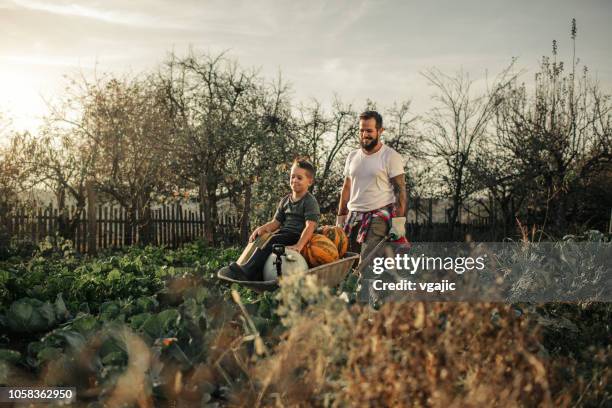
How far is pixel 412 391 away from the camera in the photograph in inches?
72.8

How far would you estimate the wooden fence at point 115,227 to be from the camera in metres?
11.3

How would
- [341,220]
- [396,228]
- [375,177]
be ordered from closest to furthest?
[396,228] → [375,177] → [341,220]

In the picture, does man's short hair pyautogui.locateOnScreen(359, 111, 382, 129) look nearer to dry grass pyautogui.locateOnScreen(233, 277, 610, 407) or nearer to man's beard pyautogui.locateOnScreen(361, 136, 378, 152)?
man's beard pyautogui.locateOnScreen(361, 136, 378, 152)

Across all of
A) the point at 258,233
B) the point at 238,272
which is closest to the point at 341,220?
the point at 258,233

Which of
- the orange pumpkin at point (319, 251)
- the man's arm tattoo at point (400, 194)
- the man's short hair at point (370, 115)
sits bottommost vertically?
the orange pumpkin at point (319, 251)

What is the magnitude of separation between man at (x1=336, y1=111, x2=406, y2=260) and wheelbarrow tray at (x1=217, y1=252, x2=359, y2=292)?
0.90ft

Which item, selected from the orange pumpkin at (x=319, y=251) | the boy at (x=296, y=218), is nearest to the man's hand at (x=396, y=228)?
the orange pumpkin at (x=319, y=251)

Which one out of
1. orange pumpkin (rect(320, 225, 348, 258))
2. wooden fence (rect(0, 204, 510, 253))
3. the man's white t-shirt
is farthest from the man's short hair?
wooden fence (rect(0, 204, 510, 253))

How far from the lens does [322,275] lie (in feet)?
13.7

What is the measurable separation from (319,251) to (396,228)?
707 millimetres

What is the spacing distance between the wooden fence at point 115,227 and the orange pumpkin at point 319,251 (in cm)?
760

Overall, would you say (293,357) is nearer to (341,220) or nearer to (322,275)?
(322,275)

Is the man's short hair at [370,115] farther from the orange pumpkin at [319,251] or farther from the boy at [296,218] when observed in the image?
the orange pumpkin at [319,251]

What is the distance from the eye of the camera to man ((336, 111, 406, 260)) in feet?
15.7
